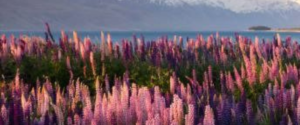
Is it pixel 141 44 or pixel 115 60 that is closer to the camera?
pixel 115 60

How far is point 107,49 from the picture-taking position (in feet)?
36.9

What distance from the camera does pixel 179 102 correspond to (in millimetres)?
3854

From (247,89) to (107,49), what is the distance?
3.88 m

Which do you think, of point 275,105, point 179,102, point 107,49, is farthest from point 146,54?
point 179,102

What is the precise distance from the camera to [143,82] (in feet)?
33.4

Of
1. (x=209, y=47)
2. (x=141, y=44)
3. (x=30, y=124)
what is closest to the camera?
(x=30, y=124)

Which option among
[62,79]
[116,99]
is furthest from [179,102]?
[62,79]

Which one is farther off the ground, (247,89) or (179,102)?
(179,102)

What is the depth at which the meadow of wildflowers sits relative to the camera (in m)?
4.32

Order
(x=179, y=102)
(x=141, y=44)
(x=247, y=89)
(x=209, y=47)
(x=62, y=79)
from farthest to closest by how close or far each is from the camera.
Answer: (x=209, y=47) < (x=141, y=44) < (x=62, y=79) < (x=247, y=89) < (x=179, y=102)

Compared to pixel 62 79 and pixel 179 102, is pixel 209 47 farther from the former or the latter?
pixel 179 102

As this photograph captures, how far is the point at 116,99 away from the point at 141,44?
7765 millimetres

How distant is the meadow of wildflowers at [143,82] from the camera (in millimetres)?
4316

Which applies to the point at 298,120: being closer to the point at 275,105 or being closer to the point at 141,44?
the point at 275,105
